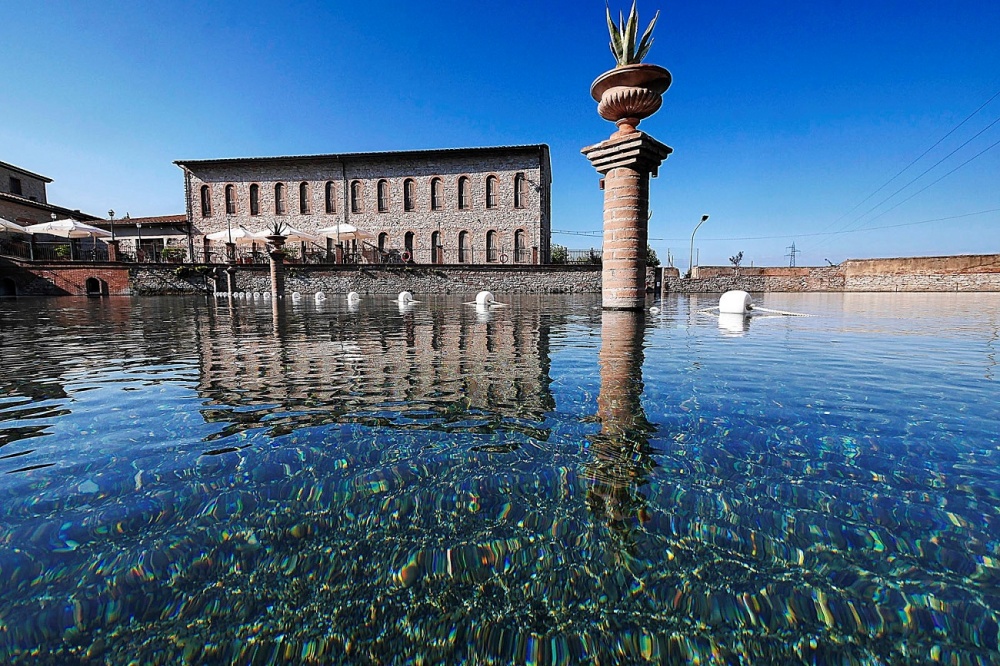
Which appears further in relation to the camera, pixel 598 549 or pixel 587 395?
pixel 587 395

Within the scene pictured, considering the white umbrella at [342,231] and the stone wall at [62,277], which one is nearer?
the stone wall at [62,277]

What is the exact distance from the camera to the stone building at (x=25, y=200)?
1253 inches

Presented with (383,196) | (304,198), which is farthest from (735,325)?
(304,198)

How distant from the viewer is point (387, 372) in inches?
170

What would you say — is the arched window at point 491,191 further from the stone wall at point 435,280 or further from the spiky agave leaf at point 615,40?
the spiky agave leaf at point 615,40

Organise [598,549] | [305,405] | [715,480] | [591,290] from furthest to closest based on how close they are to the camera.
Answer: [591,290]
[305,405]
[715,480]
[598,549]

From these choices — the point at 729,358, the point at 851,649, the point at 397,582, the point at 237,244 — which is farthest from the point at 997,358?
the point at 237,244

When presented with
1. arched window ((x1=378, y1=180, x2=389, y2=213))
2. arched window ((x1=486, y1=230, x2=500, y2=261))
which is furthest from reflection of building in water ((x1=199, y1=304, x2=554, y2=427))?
arched window ((x1=378, y1=180, x2=389, y2=213))

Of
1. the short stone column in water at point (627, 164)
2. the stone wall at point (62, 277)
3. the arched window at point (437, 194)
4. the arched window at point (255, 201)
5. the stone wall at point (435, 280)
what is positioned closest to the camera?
the short stone column in water at point (627, 164)

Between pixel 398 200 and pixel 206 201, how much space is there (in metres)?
14.8

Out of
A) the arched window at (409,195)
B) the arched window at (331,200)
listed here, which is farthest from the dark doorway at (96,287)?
the arched window at (409,195)

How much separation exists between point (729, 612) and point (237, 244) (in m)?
38.5

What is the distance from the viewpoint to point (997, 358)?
15.5ft

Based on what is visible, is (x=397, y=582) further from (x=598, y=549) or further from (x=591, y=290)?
(x=591, y=290)
